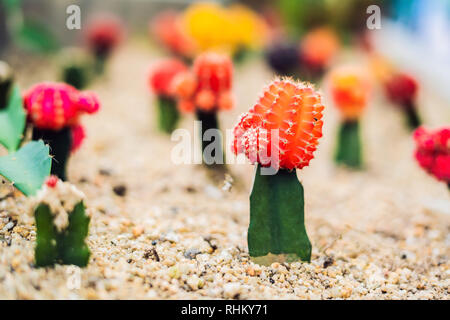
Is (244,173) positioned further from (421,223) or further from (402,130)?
(402,130)

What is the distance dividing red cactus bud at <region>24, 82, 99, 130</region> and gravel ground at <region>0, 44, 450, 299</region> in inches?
10.8

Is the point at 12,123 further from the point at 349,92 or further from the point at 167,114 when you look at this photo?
the point at 349,92

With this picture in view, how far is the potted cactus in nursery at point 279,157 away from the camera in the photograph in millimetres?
1234

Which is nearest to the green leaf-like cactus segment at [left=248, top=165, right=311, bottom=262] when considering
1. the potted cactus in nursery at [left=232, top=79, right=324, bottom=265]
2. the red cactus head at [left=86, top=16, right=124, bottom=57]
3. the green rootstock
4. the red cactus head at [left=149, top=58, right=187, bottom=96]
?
the potted cactus in nursery at [left=232, top=79, right=324, bottom=265]

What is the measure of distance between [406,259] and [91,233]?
1045mm

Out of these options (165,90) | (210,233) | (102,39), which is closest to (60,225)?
(210,233)

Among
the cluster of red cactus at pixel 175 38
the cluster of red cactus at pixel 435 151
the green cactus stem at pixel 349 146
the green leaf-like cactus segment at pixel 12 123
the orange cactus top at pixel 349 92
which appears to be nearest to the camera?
the green leaf-like cactus segment at pixel 12 123

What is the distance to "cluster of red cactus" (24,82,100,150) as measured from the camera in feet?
4.62

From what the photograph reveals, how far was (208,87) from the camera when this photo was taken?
193cm

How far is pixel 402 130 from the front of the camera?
304 centimetres

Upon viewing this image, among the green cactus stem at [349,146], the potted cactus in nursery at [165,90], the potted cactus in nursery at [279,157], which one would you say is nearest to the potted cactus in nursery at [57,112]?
the potted cactus in nursery at [279,157]

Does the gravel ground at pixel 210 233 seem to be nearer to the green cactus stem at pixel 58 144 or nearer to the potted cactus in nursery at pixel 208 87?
the green cactus stem at pixel 58 144

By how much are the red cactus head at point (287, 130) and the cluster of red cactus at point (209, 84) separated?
2.20 feet

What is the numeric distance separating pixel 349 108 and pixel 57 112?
1528 millimetres
